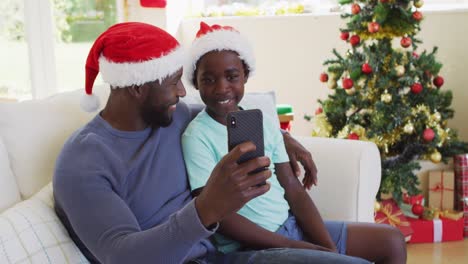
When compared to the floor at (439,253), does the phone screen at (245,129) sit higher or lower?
higher

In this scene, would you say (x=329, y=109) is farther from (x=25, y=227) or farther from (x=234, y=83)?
(x=25, y=227)

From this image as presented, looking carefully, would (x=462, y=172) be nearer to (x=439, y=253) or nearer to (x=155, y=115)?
(x=439, y=253)

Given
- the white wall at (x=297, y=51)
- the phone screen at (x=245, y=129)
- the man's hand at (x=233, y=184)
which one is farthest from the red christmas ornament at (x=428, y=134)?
the man's hand at (x=233, y=184)

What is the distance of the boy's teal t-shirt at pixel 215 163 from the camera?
60.1 inches

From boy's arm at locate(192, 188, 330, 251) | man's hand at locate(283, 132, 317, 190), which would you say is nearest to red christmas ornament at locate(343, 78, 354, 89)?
man's hand at locate(283, 132, 317, 190)

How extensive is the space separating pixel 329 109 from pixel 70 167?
2.13 meters

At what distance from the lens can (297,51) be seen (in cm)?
404

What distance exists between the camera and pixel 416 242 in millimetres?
3055

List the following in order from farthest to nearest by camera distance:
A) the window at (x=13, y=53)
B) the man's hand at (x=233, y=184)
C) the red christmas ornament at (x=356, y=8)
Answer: the window at (x=13, y=53), the red christmas ornament at (x=356, y=8), the man's hand at (x=233, y=184)

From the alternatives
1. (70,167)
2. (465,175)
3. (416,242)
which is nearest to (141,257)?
(70,167)

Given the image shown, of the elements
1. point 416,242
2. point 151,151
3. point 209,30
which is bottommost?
point 416,242

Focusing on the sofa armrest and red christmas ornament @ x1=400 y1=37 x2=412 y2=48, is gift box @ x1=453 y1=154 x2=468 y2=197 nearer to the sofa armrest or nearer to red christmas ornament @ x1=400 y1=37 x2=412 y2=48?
red christmas ornament @ x1=400 y1=37 x2=412 y2=48

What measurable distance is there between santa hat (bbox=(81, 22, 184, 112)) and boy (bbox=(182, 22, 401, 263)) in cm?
13

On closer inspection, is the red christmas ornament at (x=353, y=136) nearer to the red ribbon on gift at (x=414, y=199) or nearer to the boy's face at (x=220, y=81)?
the red ribbon on gift at (x=414, y=199)
